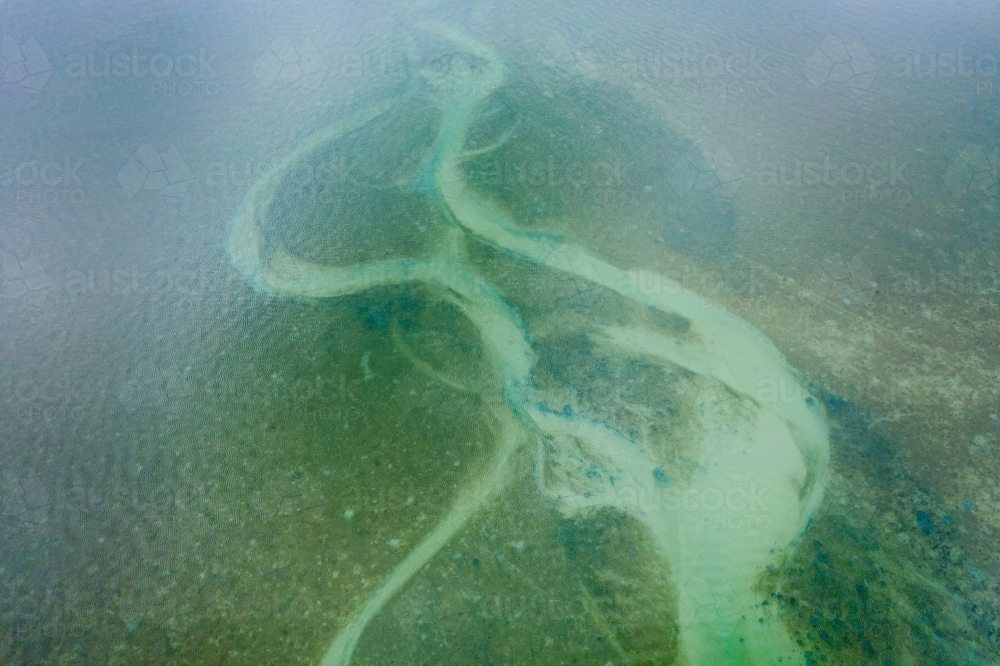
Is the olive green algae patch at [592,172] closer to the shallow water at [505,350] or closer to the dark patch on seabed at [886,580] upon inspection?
the shallow water at [505,350]

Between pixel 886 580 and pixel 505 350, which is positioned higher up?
pixel 505 350

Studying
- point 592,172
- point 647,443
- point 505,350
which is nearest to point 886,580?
point 647,443

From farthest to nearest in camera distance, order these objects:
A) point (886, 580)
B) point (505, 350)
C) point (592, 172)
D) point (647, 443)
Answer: point (592, 172) < point (505, 350) < point (647, 443) < point (886, 580)

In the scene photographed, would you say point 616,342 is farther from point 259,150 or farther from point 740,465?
point 259,150

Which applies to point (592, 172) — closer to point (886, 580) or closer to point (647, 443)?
point (647, 443)

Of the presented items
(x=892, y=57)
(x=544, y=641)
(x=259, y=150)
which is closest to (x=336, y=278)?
(x=259, y=150)

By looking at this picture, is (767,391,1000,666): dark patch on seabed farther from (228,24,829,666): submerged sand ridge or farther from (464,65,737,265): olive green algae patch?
(464,65,737,265): olive green algae patch
